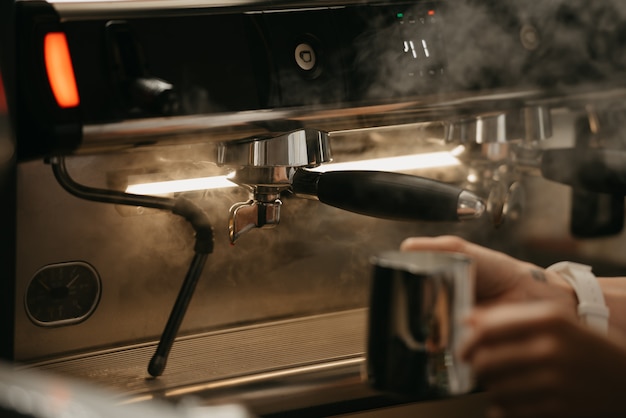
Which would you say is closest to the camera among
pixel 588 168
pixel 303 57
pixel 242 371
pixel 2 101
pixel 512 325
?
pixel 512 325

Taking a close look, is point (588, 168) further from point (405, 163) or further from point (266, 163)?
point (266, 163)

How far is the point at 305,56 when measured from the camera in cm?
68

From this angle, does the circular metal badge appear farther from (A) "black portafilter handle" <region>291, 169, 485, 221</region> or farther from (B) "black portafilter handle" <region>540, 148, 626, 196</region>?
(B) "black portafilter handle" <region>540, 148, 626, 196</region>

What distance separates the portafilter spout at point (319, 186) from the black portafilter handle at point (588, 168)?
258 millimetres

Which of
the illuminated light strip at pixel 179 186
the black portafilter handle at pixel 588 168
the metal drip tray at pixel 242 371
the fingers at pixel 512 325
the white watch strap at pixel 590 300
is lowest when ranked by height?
the metal drip tray at pixel 242 371

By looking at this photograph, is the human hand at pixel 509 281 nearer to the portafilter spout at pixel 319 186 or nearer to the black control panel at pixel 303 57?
the portafilter spout at pixel 319 186

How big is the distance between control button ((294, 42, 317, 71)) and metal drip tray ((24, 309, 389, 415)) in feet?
0.97

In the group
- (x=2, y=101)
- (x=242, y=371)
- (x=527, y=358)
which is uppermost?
(x=2, y=101)

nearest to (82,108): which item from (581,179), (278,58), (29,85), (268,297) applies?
(29,85)

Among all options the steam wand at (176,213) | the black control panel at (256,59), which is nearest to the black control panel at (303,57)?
the black control panel at (256,59)

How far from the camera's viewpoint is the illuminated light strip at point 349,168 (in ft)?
2.69

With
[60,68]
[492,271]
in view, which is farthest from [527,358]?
[60,68]

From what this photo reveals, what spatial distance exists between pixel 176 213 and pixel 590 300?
405 mm

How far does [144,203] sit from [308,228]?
0.76ft
